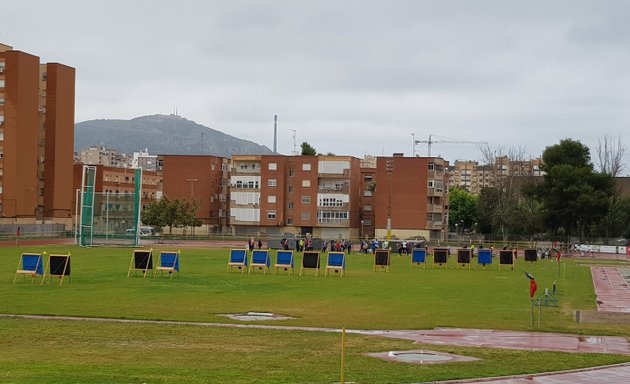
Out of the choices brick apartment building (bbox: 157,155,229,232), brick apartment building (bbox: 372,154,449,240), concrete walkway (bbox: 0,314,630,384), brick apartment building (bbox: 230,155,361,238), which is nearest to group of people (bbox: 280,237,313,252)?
brick apartment building (bbox: 372,154,449,240)

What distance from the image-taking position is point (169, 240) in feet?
360

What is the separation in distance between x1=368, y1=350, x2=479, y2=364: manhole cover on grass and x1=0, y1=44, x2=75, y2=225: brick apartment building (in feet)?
289

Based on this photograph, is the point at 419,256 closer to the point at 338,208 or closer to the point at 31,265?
the point at 31,265

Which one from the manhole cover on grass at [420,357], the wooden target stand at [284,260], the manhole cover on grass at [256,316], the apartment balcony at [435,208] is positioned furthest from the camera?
the apartment balcony at [435,208]

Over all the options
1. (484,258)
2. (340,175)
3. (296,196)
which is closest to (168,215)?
(296,196)

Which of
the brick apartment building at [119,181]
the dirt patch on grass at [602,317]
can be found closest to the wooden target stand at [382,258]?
the dirt patch on grass at [602,317]

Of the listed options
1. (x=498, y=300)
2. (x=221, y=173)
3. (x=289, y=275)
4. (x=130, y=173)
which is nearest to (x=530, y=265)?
(x=289, y=275)

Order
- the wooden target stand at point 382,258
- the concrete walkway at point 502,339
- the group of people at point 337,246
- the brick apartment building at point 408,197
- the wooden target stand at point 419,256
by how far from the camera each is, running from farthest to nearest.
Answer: the brick apartment building at point 408,197, the group of people at point 337,246, the wooden target stand at point 419,256, the wooden target stand at point 382,258, the concrete walkway at point 502,339

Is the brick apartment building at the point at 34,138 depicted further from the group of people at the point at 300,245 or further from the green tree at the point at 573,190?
the green tree at the point at 573,190

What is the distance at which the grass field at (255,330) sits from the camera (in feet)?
52.0

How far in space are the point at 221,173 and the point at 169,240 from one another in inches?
1423

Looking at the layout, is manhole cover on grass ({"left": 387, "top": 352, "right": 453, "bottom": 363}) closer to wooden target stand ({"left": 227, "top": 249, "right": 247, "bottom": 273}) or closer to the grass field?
the grass field

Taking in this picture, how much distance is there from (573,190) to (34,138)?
2760 inches

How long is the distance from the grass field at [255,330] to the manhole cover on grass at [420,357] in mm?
475
